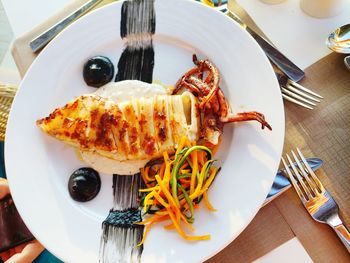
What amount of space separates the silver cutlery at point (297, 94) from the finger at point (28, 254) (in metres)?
1.28

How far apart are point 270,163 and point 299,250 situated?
15.0 inches

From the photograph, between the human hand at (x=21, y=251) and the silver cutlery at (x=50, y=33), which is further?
the silver cutlery at (x=50, y=33)

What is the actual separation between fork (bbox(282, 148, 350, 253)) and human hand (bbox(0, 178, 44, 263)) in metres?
1.14

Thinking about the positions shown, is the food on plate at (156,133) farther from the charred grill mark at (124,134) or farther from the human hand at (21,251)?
the human hand at (21,251)

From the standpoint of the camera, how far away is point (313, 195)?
5.95 ft

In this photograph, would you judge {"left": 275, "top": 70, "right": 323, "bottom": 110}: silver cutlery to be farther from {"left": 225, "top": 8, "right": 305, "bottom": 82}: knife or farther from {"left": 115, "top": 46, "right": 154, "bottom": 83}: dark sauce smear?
{"left": 115, "top": 46, "right": 154, "bottom": 83}: dark sauce smear

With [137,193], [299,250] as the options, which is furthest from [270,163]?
[137,193]

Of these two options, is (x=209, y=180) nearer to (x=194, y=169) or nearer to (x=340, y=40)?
(x=194, y=169)

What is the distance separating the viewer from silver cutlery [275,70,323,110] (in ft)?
6.36

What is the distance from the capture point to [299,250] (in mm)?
1789

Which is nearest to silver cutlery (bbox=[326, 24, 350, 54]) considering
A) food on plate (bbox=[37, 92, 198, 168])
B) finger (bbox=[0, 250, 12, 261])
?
food on plate (bbox=[37, 92, 198, 168])

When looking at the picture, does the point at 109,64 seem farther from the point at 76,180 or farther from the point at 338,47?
the point at 338,47

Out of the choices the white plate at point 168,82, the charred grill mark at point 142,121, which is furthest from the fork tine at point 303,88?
the charred grill mark at point 142,121

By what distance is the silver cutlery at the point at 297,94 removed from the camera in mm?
1938
